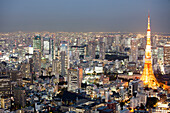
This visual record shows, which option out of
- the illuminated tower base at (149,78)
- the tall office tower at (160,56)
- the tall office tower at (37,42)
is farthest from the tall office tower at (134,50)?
the tall office tower at (37,42)

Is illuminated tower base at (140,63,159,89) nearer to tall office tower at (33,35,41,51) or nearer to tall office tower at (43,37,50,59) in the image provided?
tall office tower at (43,37,50,59)

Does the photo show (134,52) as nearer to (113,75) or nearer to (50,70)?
(113,75)

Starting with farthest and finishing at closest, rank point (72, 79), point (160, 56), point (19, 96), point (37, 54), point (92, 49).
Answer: point (92, 49) < point (37, 54) < point (160, 56) < point (72, 79) < point (19, 96)

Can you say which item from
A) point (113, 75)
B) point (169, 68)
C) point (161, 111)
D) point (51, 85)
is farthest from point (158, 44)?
point (161, 111)

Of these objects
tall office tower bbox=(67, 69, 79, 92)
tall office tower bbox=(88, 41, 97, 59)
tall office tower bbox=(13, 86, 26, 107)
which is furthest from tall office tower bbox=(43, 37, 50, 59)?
tall office tower bbox=(13, 86, 26, 107)

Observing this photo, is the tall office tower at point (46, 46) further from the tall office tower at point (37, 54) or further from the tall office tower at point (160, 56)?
the tall office tower at point (160, 56)

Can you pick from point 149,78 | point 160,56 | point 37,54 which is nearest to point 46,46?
point 37,54

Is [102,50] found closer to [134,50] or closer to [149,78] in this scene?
[134,50]

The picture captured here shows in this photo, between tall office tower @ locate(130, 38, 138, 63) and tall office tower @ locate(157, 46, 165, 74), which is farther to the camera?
tall office tower @ locate(130, 38, 138, 63)

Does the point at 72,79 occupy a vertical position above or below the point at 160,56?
below
